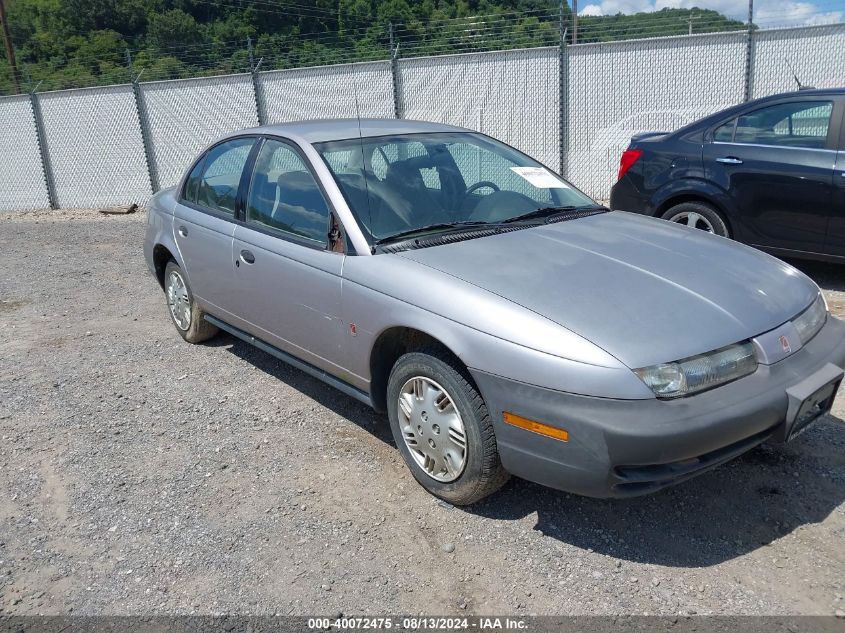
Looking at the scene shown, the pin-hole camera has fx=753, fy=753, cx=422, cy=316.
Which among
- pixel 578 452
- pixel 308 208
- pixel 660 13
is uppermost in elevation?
pixel 660 13

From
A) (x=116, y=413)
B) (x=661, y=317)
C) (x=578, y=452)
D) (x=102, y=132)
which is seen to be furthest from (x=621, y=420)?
(x=102, y=132)

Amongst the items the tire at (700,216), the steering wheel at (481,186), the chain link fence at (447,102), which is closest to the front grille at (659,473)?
the steering wheel at (481,186)

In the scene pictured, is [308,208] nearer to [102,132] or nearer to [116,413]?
[116,413]

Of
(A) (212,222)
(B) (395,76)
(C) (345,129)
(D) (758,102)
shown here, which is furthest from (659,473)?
(B) (395,76)

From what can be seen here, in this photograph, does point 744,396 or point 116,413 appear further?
point 116,413

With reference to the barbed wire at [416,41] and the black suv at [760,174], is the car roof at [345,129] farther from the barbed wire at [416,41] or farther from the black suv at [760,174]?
the barbed wire at [416,41]

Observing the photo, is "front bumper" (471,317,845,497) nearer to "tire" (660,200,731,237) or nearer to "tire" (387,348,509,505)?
"tire" (387,348,509,505)

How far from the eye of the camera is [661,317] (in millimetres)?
2938

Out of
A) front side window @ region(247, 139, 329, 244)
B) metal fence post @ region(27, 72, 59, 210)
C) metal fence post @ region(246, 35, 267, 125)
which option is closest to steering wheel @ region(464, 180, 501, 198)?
front side window @ region(247, 139, 329, 244)

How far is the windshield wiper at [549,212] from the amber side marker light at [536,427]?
1.35 m

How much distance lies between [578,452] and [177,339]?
411 centimetres

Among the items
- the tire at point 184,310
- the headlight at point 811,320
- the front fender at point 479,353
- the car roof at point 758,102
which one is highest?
the car roof at point 758,102

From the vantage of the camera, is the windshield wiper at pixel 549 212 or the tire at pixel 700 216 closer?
the windshield wiper at pixel 549 212

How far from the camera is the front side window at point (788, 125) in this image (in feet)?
19.5
